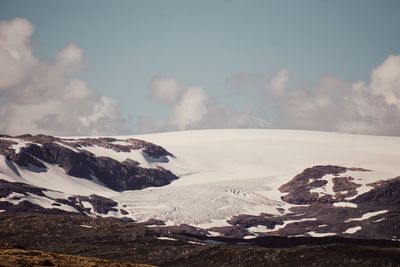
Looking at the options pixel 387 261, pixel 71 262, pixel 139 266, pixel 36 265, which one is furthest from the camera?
pixel 387 261

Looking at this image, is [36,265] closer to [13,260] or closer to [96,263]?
[13,260]

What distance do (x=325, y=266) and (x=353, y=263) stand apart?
25.6ft

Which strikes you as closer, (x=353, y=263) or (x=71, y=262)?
(x=71, y=262)

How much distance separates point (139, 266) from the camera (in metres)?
110

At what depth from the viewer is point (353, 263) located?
193625 mm

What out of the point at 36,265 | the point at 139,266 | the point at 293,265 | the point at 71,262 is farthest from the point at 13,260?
the point at 293,265

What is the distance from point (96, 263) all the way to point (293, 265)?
105 m

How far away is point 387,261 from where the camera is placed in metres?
191

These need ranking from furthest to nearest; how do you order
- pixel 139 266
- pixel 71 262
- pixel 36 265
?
pixel 139 266 → pixel 71 262 → pixel 36 265

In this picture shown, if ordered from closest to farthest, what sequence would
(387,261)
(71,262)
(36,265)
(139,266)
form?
(36,265) → (71,262) → (139,266) → (387,261)

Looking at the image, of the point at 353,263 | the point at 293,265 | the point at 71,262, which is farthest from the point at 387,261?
the point at 71,262

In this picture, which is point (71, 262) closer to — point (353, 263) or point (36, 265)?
point (36, 265)

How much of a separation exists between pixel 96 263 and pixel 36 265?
45.1 ft

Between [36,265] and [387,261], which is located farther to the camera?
[387,261]
